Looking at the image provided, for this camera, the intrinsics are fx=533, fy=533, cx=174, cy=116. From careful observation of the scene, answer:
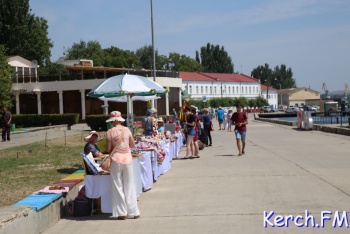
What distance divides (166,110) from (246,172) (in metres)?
40.0

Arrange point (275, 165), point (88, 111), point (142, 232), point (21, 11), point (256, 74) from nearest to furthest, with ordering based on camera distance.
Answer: point (142, 232) < point (275, 165) < point (88, 111) < point (21, 11) < point (256, 74)

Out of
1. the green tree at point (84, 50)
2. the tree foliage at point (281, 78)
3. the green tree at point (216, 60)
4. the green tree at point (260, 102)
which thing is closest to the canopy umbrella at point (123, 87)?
the green tree at point (84, 50)

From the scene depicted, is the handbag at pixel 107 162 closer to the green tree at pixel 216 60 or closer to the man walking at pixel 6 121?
the man walking at pixel 6 121

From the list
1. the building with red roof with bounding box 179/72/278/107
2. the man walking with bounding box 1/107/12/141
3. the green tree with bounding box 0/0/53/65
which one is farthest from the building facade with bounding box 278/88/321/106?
the man walking with bounding box 1/107/12/141

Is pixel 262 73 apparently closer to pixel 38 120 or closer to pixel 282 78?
pixel 282 78

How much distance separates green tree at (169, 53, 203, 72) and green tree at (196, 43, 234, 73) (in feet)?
37.8

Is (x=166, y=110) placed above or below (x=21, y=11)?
below

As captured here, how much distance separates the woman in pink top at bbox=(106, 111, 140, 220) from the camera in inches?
343

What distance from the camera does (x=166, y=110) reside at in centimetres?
5369

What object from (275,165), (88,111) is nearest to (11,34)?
(88,111)

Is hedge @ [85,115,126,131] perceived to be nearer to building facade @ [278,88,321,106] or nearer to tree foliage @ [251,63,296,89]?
building facade @ [278,88,321,106]

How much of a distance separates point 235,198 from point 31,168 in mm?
6933

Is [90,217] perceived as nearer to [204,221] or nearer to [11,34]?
[204,221]

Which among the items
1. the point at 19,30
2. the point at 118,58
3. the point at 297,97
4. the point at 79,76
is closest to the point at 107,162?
the point at 79,76
